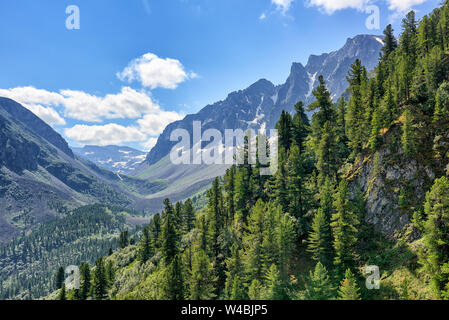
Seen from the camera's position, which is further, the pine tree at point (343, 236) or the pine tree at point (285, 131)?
the pine tree at point (285, 131)

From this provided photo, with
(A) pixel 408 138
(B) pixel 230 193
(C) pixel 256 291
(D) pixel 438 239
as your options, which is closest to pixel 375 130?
(A) pixel 408 138

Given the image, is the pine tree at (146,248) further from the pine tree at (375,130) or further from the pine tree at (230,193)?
the pine tree at (375,130)

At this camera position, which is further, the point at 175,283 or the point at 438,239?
the point at 175,283

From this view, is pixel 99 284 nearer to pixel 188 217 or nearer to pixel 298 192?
pixel 188 217

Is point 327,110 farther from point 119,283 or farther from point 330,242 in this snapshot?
point 119,283

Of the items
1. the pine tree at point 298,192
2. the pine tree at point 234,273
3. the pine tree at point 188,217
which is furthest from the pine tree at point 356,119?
the pine tree at point 188,217

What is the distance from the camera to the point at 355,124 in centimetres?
5834

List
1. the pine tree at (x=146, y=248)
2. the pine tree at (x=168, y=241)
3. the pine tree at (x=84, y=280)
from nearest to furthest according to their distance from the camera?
the pine tree at (x=168, y=241)
the pine tree at (x=84, y=280)
the pine tree at (x=146, y=248)

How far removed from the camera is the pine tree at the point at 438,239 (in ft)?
100.0

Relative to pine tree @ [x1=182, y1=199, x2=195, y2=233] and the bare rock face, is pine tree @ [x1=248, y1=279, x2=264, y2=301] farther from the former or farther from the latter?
pine tree @ [x1=182, y1=199, x2=195, y2=233]

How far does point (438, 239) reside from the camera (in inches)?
1256

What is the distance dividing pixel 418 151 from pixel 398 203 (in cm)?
1061

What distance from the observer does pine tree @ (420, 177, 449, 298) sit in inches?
1200
